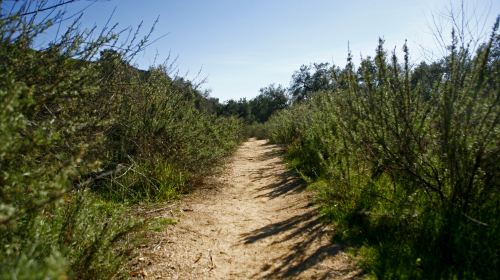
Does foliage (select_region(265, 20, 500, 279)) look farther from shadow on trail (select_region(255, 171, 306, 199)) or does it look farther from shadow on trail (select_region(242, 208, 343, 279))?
shadow on trail (select_region(255, 171, 306, 199))

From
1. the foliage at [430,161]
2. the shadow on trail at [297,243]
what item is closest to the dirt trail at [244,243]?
the shadow on trail at [297,243]

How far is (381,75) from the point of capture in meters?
4.44

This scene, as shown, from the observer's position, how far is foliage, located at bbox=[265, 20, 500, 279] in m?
3.54

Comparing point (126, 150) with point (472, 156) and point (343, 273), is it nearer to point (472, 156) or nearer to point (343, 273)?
point (343, 273)

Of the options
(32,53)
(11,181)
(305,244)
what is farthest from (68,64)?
(305,244)

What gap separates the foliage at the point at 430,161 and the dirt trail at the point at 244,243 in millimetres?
383

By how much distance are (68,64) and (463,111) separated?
396cm

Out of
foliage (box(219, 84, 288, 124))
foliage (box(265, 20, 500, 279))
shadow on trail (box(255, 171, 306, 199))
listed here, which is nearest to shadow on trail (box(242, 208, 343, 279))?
foliage (box(265, 20, 500, 279))

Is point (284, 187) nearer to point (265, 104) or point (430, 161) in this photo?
point (430, 161)

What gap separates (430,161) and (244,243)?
2.43 meters

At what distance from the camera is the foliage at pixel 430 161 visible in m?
3.54

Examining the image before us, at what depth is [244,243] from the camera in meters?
A: 4.78

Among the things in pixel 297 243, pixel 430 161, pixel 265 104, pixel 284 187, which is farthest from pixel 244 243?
pixel 265 104

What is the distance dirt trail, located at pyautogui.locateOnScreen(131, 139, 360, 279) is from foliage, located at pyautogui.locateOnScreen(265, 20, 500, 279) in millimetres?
383
